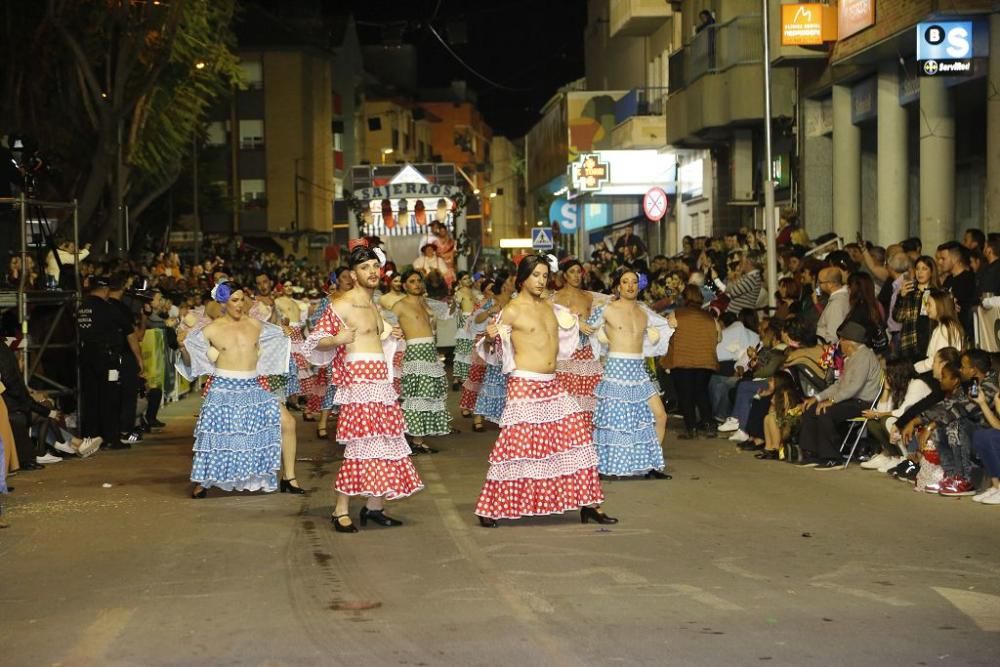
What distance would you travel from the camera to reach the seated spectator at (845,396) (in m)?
16.4

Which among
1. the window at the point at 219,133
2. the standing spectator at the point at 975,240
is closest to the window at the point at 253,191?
the window at the point at 219,133

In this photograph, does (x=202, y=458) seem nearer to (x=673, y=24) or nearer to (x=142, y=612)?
A: (x=142, y=612)

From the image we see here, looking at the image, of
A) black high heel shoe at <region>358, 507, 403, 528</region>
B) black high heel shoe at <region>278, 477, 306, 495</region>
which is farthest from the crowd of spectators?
black high heel shoe at <region>358, 507, 403, 528</region>

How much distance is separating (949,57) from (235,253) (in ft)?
127

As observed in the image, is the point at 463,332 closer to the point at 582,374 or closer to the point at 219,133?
the point at 582,374

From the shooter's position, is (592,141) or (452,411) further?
(592,141)

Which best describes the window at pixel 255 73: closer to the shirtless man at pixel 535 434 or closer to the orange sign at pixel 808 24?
the orange sign at pixel 808 24

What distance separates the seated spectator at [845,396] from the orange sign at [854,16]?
31.4 ft

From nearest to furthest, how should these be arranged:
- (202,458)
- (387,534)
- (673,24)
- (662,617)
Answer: (662,617)
(387,534)
(202,458)
(673,24)

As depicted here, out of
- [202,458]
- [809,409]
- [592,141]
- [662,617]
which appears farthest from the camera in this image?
[592,141]

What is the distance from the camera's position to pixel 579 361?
16.8m

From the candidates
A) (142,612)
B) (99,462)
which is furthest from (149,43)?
(142,612)

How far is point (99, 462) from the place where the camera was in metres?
18.4

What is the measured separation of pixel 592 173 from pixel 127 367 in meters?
27.5
